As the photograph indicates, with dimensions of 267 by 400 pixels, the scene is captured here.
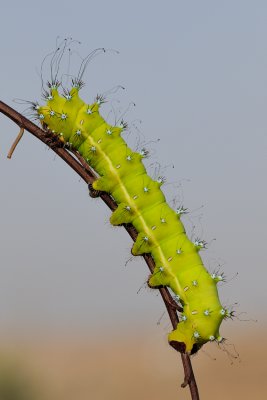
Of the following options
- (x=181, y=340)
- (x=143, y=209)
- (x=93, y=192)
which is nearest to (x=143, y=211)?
(x=143, y=209)

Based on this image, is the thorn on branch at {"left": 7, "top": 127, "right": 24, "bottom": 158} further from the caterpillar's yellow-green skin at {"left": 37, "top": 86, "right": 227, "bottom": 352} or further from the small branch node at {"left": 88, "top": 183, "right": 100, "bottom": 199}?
the small branch node at {"left": 88, "top": 183, "right": 100, "bottom": 199}

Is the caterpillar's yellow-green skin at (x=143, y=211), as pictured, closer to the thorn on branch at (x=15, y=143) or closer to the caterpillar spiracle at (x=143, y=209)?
the caterpillar spiracle at (x=143, y=209)

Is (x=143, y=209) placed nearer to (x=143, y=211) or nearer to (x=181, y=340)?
(x=143, y=211)

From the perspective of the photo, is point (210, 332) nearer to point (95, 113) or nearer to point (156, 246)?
point (156, 246)

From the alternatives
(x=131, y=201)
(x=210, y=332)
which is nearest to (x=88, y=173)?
(x=131, y=201)

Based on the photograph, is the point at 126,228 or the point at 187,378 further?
the point at 126,228

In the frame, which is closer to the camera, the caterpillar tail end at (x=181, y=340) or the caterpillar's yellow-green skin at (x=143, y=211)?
the caterpillar tail end at (x=181, y=340)

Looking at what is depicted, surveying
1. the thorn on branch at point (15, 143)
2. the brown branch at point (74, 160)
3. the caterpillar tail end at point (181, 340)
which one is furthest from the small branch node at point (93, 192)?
the caterpillar tail end at point (181, 340)

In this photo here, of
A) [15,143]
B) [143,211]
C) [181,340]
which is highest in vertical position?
[15,143]
